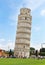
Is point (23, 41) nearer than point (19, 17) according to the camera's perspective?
Yes

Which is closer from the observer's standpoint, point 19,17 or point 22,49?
point 22,49

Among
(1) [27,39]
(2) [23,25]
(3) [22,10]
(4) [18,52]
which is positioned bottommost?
(4) [18,52]

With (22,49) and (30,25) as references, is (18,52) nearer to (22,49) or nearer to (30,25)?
(22,49)

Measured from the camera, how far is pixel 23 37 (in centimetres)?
8831

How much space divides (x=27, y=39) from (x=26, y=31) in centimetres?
339

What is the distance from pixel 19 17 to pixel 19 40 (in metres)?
11.0

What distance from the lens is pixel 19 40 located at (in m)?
88.6

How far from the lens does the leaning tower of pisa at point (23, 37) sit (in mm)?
86938

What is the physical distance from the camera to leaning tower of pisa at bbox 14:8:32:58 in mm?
86938

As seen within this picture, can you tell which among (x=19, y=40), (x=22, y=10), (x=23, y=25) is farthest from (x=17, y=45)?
(x=22, y=10)

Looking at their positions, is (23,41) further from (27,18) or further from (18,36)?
(27,18)

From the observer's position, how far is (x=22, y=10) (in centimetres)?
9694

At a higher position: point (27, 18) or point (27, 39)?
point (27, 18)

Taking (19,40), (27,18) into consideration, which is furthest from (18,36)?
(27,18)
